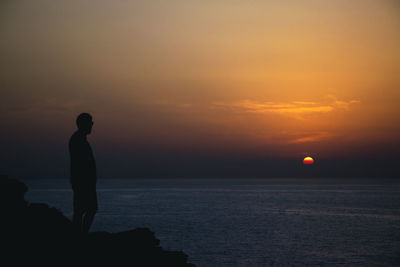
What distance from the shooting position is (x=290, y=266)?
39.1 m

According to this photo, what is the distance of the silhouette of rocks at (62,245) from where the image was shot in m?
10.9

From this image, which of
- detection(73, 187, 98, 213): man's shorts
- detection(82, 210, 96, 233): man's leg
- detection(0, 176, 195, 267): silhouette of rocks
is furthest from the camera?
detection(0, 176, 195, 267): silhouette of rocks

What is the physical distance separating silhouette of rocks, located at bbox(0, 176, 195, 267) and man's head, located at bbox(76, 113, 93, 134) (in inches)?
110

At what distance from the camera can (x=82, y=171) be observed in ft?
32.0

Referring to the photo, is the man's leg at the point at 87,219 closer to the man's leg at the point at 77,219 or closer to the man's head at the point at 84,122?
the man's leg at the point at 77,219

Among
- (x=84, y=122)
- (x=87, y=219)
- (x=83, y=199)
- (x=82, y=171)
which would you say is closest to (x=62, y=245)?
(x=87, y=219)

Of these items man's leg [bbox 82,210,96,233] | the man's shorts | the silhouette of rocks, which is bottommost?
the silhouette of rocks

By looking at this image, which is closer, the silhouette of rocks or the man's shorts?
the man's shorts

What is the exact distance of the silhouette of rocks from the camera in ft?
35.6

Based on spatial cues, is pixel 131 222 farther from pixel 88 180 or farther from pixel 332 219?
pixel 88 180

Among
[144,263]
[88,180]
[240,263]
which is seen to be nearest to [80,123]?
[88,180]

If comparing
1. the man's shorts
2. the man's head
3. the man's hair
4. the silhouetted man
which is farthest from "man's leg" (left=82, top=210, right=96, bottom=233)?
the man's hair

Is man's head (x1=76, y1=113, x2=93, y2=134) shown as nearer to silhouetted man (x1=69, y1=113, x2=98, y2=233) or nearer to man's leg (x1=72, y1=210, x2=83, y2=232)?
silhouetted man (x1=69, y1=113, x2=98, y2=233)

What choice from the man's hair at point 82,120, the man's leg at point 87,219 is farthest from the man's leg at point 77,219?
the man's hair at point 82,120
